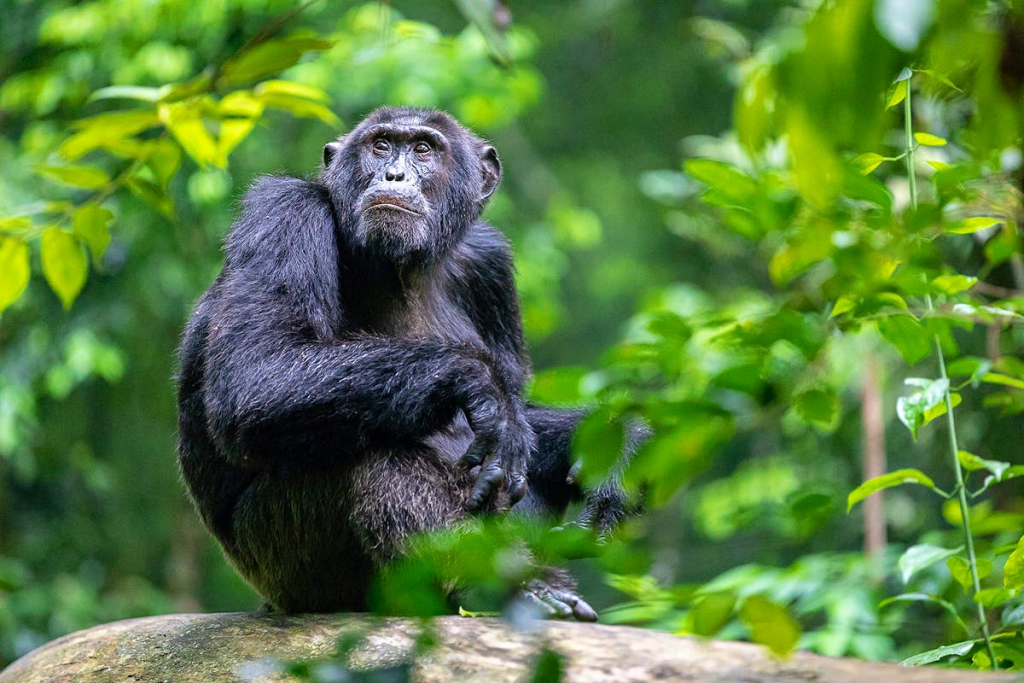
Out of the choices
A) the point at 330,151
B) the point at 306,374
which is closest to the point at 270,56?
the point at 306,374

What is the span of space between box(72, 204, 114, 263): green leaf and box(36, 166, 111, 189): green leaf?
0.08 metres

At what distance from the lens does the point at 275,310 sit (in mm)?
4023

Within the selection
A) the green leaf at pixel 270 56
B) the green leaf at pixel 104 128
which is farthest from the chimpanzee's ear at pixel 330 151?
the green leaf at pixel 270 56

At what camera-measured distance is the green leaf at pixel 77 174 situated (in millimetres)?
3000

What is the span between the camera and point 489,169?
214 inches

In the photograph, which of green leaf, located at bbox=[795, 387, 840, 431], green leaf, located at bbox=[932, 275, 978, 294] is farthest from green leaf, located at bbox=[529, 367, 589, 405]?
green leaf, located at bbox=[932, 275, 978, 294]

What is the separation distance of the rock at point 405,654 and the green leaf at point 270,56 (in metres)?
1.26

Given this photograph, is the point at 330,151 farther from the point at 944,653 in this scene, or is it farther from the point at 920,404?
the point at 944,653

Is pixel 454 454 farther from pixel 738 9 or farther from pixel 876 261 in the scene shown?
pixel 738 9

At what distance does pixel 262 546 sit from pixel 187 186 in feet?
16.2

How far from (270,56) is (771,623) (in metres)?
1.62

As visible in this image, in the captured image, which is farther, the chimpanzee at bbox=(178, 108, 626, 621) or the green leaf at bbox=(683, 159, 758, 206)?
the chimpanzee at bbox=(178, 108, 626, 621)

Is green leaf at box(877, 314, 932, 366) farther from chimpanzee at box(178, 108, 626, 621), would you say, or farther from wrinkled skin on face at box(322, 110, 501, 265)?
wrinkled skin on face at box(322, 110, 501, 265)

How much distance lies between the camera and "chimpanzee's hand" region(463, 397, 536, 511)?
12.5 ft
